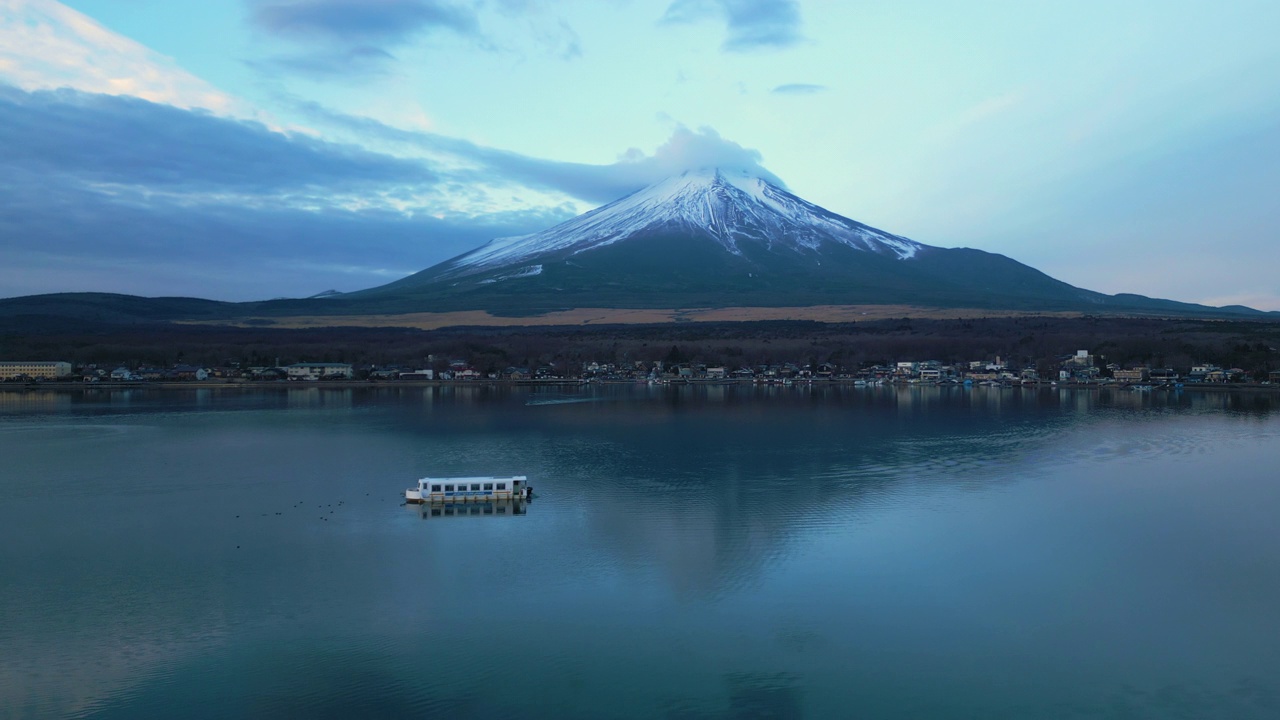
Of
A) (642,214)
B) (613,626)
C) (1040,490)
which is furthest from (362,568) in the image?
(642,214)

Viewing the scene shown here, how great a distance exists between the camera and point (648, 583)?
19.0ft

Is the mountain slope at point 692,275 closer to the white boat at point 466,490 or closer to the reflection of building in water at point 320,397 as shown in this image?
the reflection of building in water at point 320,397

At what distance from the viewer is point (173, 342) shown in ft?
115

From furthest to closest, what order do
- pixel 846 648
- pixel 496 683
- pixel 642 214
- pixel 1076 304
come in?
pixel 642 214 → pixel 1076 304 → pixel 846 648 → pixel 496 683

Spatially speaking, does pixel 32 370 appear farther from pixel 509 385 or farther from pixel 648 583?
pixel 648 583

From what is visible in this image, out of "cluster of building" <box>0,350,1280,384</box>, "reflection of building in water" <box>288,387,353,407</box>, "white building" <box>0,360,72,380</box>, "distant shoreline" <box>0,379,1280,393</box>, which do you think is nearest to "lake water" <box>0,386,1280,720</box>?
"reflection of building in water" <box>288,387,353,407</box>

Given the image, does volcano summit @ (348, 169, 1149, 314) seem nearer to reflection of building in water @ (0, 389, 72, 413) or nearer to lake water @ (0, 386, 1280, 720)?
reflection of building in water @ (0, 389, 72, 413)

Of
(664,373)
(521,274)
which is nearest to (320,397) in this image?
(664,373)

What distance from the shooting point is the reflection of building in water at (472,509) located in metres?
7.94

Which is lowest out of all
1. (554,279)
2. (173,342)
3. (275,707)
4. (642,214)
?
(275,707)

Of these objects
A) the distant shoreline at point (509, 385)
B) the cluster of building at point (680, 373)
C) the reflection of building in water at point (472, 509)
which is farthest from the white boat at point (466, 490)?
the cluster of building at point (680, 373)

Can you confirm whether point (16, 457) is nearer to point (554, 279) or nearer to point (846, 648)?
point (846, 648)

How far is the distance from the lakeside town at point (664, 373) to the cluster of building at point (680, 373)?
0.11ft

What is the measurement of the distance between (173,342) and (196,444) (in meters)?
25.6
